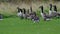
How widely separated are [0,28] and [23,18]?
526 cm

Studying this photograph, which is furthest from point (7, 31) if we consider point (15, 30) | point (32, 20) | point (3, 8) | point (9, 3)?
point (9, 3)

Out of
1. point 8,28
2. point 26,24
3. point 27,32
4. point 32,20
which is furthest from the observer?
point 32,20

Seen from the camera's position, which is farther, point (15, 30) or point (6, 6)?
point (6, 6)

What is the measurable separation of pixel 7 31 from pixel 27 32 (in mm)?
1447

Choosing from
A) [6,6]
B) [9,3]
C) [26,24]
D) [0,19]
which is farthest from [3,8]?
[26,24]

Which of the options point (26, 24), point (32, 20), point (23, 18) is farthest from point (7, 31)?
point (23, 18)

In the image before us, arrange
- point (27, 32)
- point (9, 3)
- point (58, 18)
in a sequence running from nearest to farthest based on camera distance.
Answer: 1. point (27, 32)
2. point (58, 18)
3. point (9, 3)

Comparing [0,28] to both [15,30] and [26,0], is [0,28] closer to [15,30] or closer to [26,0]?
[15,30]

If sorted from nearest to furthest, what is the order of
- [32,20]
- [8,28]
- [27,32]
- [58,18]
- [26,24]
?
[27,32], [8,28], [26,24], [32,20], [58,18]

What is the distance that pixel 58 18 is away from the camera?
82.0 feet

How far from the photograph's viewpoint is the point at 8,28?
20.1m

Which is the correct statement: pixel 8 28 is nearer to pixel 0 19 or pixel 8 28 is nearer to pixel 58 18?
pixel 0 19

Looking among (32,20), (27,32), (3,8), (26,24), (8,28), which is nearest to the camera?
(27,32)

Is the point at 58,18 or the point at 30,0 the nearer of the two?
the point at 58,18
